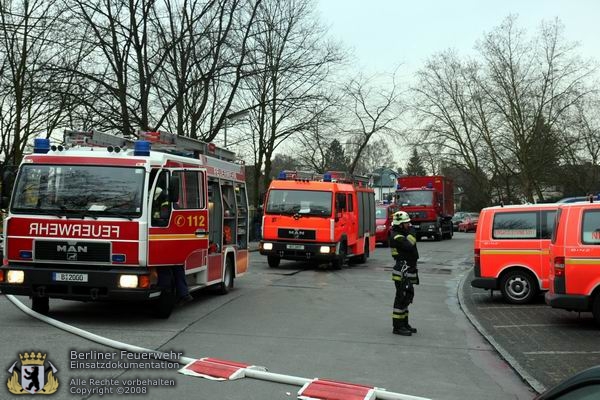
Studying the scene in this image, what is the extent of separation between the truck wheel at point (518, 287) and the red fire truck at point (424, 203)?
2358 centimetres

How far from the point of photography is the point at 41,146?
30.7 ft

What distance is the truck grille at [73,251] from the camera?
8789mm

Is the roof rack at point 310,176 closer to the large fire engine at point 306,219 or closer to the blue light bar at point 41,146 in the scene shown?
the large fire engine at point 306,219

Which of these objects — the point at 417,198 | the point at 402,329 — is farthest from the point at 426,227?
the point at 402,329

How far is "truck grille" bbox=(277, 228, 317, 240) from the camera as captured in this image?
725 inches

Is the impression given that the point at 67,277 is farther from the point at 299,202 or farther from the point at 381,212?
the point at 381,212

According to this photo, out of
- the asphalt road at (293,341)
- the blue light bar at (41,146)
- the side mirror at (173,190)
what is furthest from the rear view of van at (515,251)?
the blue light bar at (41,146)

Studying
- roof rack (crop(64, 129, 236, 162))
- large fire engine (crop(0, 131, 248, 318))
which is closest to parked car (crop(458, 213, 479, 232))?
roof rack (crop(64, 129, 236, 162))

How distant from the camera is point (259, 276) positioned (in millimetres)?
17047

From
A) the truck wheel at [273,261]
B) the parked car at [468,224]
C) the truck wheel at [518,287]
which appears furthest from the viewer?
the parked car at [468,224]

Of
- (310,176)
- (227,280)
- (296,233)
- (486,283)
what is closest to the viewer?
(486,283)

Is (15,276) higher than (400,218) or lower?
lower

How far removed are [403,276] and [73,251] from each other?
15.3 ft

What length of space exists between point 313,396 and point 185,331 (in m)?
3.57
